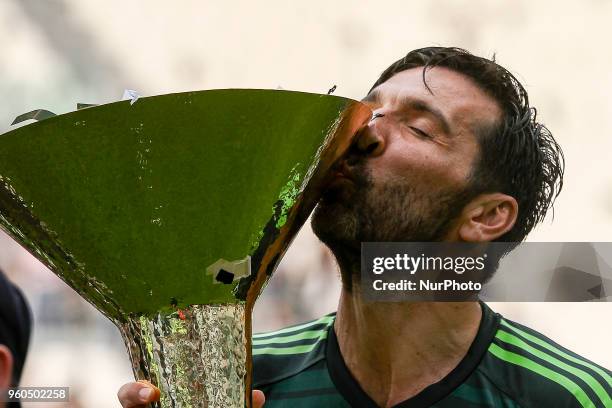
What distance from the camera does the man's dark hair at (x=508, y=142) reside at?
1359 millimetres

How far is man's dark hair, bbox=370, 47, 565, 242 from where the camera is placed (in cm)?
136

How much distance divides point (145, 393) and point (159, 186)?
0.20 m

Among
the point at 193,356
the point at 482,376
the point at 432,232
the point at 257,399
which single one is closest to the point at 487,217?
the point at 432,232

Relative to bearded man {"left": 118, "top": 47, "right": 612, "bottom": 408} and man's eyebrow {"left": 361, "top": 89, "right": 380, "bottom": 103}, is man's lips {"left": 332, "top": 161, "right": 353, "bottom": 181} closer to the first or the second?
bearded man {"left": 118, "top": 47, "right": 612, "bottom": 408}

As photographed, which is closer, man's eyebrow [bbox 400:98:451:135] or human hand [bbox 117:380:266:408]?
human hand [bbox 117:380:266:408]

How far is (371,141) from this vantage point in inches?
48.3

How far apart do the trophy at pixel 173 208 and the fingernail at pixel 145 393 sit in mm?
11

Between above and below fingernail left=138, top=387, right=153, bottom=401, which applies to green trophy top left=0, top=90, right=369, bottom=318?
above

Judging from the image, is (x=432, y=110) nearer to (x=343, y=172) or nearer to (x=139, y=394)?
(x=343, y=172)

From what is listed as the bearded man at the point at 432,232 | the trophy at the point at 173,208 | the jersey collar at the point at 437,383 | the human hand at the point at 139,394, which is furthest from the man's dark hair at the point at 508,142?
the human hand at the point at 139,394

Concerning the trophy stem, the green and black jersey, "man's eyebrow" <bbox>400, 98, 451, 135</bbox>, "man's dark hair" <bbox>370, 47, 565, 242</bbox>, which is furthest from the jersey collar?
the trophy stem

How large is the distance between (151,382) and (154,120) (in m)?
0.26

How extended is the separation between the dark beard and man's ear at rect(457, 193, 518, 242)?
0.02 metres

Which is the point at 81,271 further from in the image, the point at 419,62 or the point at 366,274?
the point at 419,62
